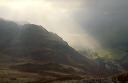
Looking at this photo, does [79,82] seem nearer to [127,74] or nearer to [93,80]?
[93,80]

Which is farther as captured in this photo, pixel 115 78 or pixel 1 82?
pixel 1 82

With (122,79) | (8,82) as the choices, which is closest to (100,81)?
(122,79)

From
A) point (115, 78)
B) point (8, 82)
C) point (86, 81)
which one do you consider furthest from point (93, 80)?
point (8, 82)

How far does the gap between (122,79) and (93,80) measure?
377 inches

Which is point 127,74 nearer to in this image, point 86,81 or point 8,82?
point 86,81

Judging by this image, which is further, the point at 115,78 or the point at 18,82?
the point at 18,82

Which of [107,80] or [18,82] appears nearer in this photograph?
[107,80]

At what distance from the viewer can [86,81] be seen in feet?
266

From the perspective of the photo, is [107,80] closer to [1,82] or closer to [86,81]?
[86,81]

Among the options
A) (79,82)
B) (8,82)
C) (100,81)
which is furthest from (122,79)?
Answer: (8,82)

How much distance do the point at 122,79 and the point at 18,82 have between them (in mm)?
114062

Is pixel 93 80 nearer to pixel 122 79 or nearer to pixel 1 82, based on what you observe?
pixel 122 79

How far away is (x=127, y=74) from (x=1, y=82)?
114m

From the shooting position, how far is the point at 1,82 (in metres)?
173
